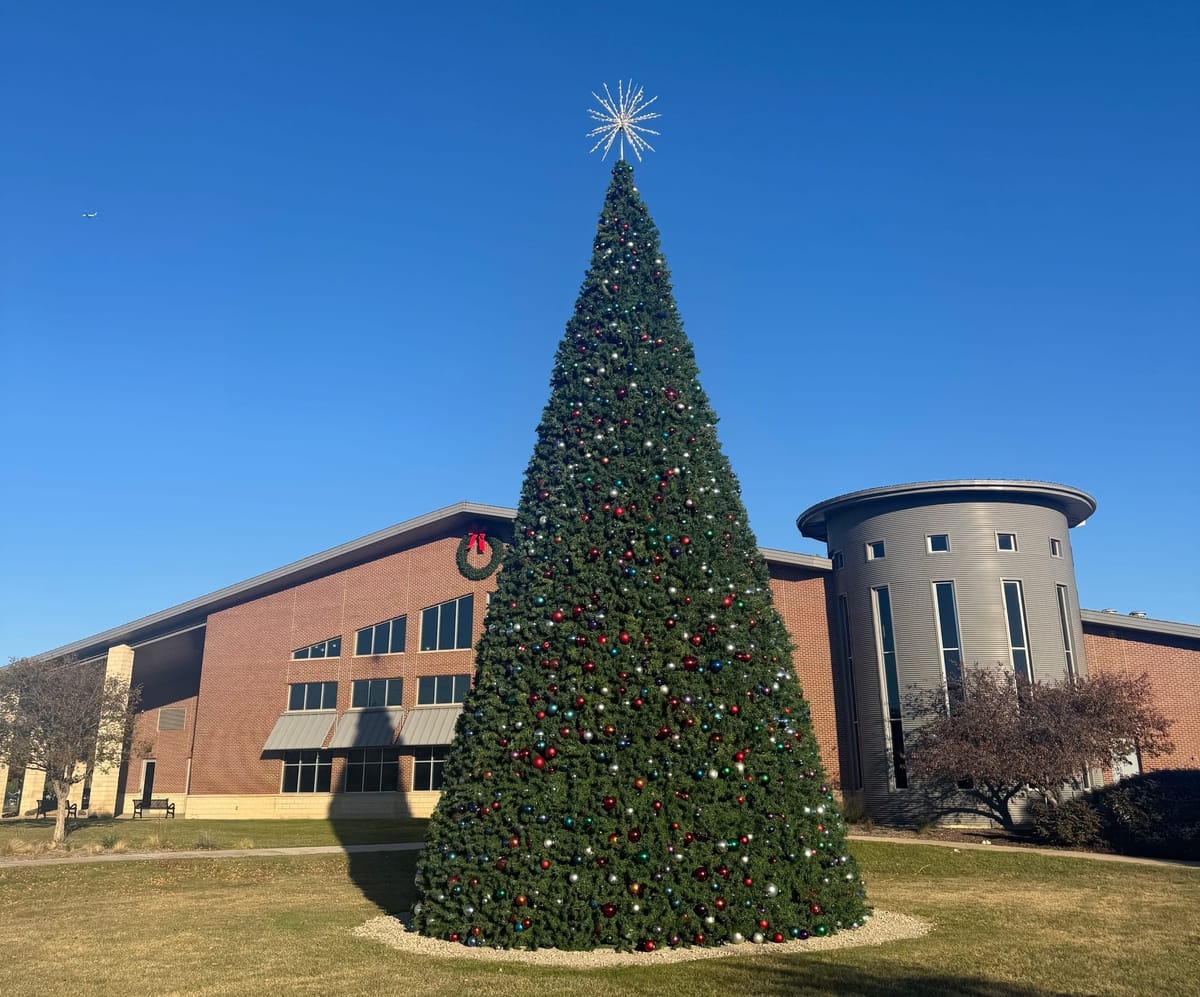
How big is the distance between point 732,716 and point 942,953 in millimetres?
3135

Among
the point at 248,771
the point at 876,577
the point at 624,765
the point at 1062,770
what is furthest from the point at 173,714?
the point at 624,765

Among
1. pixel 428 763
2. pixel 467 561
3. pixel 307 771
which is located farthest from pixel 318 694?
pixel 467 561

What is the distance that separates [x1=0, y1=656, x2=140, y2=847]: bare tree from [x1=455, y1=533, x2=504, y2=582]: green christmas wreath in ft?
42.4

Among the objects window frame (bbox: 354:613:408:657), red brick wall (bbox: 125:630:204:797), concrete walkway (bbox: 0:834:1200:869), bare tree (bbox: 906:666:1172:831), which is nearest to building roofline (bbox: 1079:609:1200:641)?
bare tree (bbox: 906:666:1172:831)

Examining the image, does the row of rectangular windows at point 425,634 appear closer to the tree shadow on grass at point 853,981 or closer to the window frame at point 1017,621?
the window frame at point 1017,621

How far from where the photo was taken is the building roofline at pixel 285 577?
37.4 meters

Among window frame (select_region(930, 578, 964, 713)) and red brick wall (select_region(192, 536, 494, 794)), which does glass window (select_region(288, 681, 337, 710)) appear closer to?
red brick wall (select_region(192, 536, 494, 794))

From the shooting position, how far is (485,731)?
33.9ft

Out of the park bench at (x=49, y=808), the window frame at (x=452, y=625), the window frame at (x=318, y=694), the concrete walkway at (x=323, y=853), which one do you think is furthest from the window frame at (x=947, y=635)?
the park bench at (x=49, y=808)

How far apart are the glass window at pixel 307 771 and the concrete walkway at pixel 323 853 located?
14.7 meters

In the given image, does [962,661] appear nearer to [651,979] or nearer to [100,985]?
[651,979]

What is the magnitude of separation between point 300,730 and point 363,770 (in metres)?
3.13

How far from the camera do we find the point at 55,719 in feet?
95.6

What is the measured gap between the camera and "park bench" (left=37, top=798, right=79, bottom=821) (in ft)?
129
